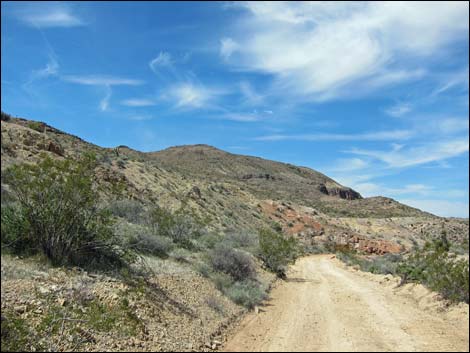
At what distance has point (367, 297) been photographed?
18344 millimetres

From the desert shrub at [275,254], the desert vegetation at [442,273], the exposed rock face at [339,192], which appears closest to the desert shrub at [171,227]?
the desert shrub at [275,254]

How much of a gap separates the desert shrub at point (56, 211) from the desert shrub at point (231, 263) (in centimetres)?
760

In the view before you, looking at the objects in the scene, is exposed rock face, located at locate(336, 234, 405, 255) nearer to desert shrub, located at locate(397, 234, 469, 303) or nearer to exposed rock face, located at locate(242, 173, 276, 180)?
desert shrub, located at locate(397, 234, 469, 303)

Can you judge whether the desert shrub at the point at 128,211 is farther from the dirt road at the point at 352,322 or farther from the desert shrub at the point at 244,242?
the dirt road at the point at 352,322

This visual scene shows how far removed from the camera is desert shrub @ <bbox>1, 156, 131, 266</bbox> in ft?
33.3

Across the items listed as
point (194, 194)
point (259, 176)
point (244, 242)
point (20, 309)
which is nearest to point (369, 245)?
point (194, 194)

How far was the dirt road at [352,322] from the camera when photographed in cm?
1049

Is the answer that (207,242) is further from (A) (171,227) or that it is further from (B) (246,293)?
(B) (246,293)

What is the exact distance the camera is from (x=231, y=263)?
19391 mm

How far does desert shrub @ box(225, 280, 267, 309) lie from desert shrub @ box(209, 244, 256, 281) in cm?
78

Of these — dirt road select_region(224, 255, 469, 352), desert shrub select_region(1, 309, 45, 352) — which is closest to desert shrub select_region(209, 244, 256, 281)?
dirt road select_region(224, 255, 469, 352)

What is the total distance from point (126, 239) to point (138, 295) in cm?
400

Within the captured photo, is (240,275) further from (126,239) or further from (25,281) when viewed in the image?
(25,281)

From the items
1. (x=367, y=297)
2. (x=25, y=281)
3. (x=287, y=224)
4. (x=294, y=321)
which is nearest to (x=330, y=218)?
(x=287, y=224)
